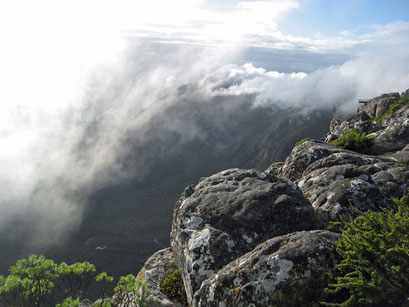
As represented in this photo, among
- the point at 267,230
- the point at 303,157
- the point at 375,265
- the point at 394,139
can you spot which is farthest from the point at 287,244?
the point at 394,139

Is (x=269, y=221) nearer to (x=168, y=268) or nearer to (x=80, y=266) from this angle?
(x=168, y=268)

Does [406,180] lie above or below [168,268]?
above

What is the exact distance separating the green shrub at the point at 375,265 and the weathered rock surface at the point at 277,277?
0.69 m

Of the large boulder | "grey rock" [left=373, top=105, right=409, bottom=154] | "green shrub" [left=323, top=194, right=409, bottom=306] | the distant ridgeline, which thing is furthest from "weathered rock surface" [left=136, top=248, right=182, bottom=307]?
"grey rock" [left=373, top=105, right=409, bottom=154]

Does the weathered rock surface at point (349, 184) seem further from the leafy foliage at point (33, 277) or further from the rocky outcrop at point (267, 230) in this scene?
the leafy foliage at point (33, 277)

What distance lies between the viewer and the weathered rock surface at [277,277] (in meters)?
11.2

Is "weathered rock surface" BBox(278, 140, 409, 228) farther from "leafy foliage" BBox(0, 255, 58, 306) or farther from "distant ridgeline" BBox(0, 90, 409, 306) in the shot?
"leafy foliage" BBox(0, 255, 58, 306)

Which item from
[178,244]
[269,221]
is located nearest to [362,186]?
[269,221]

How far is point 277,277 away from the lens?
11.5 metres

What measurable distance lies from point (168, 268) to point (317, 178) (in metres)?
13.1

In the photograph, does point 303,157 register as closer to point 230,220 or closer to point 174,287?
point 230,220

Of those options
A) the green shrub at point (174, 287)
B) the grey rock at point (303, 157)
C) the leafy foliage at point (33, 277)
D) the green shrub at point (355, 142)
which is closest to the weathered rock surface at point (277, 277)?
the green shrub at point (174, 287)

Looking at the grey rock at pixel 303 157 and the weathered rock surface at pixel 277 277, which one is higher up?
the weathered rock surface at pixel 277 277

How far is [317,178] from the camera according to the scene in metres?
22.8
